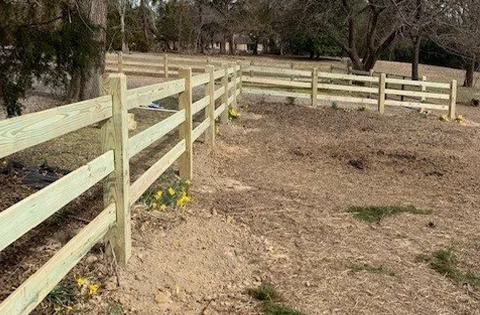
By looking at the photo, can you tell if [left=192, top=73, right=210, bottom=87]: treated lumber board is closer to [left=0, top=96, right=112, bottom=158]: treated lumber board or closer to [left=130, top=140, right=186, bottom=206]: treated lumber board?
[left=130, top=140, right=186, bottom=206]: treated lumber board

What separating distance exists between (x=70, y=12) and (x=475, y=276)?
505 cm

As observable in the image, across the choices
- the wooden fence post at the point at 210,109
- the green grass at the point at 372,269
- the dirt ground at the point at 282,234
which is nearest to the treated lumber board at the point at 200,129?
the wooden fence post at the point at 210,109

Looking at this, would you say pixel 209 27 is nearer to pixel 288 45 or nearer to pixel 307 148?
pixel 288 45

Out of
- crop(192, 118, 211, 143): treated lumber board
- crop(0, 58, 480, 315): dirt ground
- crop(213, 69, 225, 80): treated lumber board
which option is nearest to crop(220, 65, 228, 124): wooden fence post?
crop(213, 69, 225, 80): treated lumber board

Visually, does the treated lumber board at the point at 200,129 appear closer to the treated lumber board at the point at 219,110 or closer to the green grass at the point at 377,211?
the treated lumber board at the point at 219,110

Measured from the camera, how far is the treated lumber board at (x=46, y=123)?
222 cm

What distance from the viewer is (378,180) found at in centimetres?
723

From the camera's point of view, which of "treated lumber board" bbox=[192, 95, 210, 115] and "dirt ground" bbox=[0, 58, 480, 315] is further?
"treated lumber board" bbox=[192, 95, 210, 115]

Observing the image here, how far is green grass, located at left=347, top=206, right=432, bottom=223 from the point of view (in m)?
5.50

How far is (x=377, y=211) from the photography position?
18.8 ft

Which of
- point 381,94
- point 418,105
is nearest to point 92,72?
point 381,94

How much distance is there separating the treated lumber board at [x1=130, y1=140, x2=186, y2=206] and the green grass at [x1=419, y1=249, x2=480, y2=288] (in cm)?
235

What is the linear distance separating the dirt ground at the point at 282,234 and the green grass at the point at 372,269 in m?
0.03

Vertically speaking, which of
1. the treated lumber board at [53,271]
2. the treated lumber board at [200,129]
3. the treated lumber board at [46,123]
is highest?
the treated lumber board at [46,123]
